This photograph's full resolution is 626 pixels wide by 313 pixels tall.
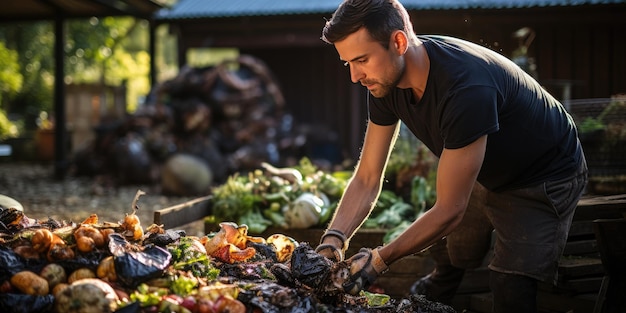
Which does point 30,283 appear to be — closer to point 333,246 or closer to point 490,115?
point 333,246

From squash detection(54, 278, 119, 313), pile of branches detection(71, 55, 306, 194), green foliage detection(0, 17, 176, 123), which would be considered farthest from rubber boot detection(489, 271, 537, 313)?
green foliage detection(0, 17, 176, 123)

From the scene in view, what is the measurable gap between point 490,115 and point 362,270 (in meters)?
0.96

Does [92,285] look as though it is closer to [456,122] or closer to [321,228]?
[456,122]

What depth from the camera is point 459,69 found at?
11.8ft

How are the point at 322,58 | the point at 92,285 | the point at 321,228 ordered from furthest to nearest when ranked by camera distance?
the point at 322,58 < the point at 321,228 < the point at 92,285

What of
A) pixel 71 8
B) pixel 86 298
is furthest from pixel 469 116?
pixel 71 8

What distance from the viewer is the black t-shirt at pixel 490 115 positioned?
11.5 ft

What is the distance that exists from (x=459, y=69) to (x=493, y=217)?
1.13 metres

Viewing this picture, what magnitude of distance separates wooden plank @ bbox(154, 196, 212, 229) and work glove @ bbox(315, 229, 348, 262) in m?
1.74

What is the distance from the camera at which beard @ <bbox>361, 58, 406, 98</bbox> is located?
3.65 m

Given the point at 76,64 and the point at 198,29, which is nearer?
the point at 198,29

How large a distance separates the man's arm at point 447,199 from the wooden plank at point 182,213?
7.53 ft

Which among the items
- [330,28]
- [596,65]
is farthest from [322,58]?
[330,28]

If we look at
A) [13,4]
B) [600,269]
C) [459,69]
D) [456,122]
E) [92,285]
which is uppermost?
[13,4]
